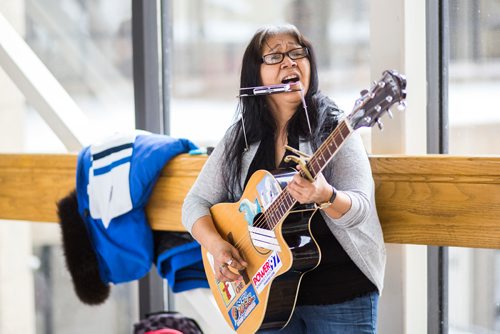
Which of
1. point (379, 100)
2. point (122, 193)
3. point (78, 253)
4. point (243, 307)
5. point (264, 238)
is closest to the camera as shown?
point (379, 100)

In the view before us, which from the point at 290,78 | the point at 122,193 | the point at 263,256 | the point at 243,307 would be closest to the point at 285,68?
the point at 290,78

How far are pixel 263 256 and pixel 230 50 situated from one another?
1076 mm

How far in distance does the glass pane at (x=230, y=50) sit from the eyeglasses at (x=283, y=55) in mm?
542

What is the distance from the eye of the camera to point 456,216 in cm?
209

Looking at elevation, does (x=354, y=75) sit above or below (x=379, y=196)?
above

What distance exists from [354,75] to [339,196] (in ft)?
2.70

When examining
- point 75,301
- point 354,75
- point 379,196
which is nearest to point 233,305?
point 379,196

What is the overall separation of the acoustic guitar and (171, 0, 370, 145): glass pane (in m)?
0.68

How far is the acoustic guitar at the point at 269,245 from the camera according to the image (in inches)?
74.1

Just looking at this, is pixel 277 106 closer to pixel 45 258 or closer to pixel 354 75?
pixel 354 75

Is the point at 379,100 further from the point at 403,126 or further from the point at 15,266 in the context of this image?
the point at 15,266

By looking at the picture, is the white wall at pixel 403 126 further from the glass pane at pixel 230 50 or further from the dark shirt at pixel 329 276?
the dark shirt at pixel 329 276

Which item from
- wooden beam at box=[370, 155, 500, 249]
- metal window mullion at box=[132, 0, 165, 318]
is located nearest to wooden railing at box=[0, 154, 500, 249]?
wooden beam at box=[370, 155, 500, 249]

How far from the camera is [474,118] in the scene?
2.34 m
